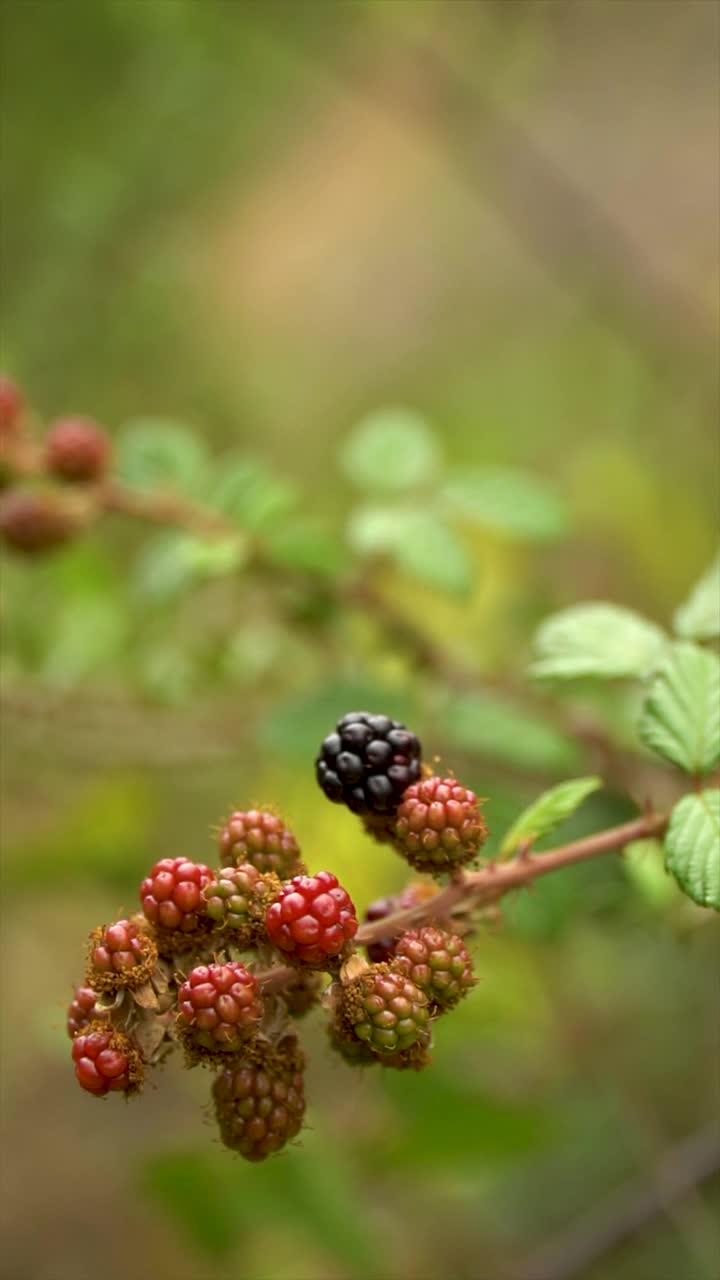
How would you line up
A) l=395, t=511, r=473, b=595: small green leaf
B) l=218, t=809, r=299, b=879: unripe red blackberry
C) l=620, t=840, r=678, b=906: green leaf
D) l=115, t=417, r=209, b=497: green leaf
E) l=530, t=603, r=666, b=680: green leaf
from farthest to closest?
l=115, t=417, r=209, b=497: green leaf
l=395, t=511, r=473, b=595: small green leaf
l=620, t=840, r=678, b=906: green leaf
l=530, t=603, r=666, b=680: green leaf
l=218, t=809, r=299, b=879: unripe red blackberry

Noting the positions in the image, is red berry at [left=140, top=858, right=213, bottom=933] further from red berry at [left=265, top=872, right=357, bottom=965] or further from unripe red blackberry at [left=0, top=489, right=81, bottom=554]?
unripe red blackberry at [left=0, top=489, right=81, bottom=554]

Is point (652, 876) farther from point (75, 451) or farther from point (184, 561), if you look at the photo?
point (75, 451)

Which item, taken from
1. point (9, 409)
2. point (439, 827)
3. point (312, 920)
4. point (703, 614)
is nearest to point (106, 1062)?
point (312, 920)

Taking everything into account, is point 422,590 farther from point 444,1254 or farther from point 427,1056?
point 427,1056

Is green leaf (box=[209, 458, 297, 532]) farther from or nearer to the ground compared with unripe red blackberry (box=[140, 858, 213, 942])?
farther from the ground

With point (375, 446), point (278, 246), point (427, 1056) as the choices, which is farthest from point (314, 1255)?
point (278, 246)

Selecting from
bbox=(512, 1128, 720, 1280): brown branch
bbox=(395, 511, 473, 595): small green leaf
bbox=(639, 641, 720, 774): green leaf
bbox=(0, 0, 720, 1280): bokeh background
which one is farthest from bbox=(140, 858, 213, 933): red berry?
bbox=(512, 1128, 720, 1280): brown branch
